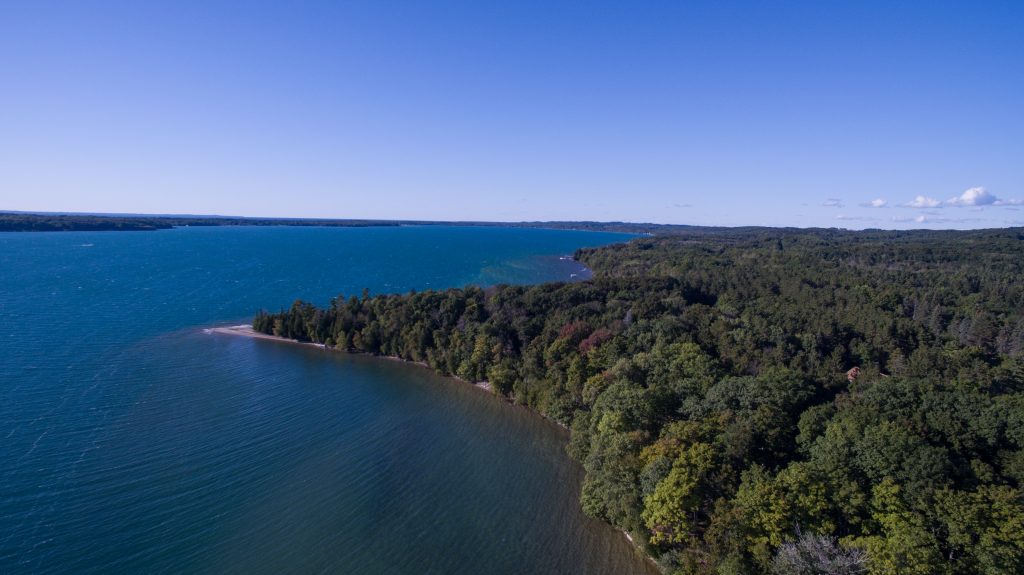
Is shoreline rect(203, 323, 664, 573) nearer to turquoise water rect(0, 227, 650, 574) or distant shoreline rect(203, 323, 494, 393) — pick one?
distant shoreline rect(203, 323, 494, 393)

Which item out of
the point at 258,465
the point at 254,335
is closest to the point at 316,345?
the point at 254,335

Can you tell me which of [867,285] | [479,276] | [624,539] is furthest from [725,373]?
[479,276]

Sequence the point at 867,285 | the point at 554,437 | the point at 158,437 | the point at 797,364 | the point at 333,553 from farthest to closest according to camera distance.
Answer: the point at 867,285, the point at 797,364, the point at 554,437, the point at 158,437, the point at 333,553

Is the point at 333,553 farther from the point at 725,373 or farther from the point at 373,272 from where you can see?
the point at 373,272

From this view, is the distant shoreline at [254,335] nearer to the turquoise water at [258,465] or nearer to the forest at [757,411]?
the forest at [757,411]

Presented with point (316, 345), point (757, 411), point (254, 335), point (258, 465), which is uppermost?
point (757, 411)

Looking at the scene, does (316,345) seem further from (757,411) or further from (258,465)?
(757,411)

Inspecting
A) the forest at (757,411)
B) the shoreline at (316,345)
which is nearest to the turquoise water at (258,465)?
the shoreline at (316,345)
